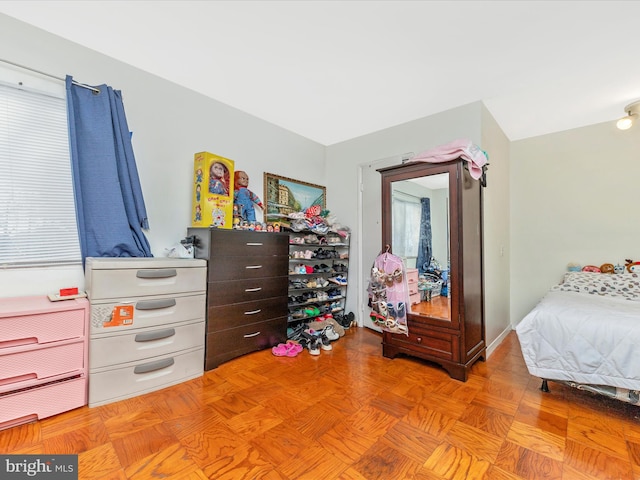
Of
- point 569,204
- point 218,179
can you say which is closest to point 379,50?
point 218,179

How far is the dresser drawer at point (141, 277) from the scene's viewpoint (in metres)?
1.81

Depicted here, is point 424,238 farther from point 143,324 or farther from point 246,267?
point 143,324

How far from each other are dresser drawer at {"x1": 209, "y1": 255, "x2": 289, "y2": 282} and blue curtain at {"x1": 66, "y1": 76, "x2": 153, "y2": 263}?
592 mm

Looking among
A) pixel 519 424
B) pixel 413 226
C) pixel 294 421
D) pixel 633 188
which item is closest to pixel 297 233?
pixel 413 226

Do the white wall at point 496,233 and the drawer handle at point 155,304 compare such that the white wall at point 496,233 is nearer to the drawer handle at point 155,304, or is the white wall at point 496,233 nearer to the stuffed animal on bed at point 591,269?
the stuffed animal on bed at point 591,269

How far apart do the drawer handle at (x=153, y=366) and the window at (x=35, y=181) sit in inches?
35.7

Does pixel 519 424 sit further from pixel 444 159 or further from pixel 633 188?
pixel 633 188

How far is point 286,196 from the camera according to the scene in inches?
139

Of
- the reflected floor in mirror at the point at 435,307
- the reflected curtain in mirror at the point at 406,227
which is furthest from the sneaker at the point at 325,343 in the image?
the reflected curtain in mirror at the point at 406,227

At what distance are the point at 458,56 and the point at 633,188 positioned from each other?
2500 mm

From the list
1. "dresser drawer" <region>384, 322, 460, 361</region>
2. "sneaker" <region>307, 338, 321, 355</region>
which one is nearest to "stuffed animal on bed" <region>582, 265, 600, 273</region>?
"dresser drawer" <region>384, 322, 460, 361</region>

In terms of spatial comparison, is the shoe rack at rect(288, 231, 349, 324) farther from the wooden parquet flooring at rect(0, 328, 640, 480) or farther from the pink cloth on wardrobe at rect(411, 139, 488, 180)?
the pink cloth on wardrobe at rect(411, 139, 488, 180)

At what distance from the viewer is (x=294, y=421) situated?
5.48 feet

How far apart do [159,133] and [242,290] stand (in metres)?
1.56
